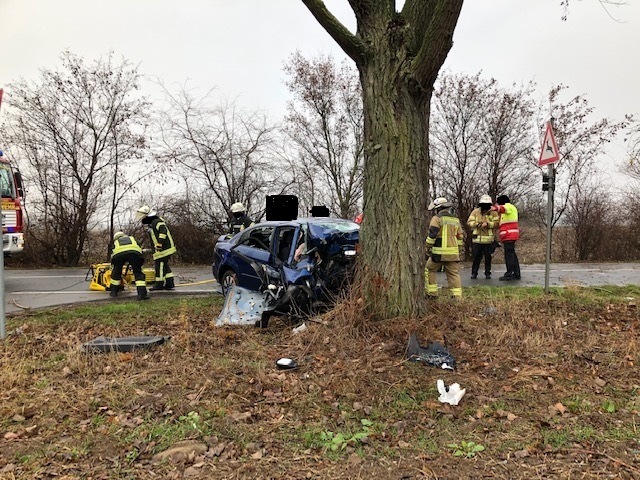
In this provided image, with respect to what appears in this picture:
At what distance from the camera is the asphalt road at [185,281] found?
8742 mm

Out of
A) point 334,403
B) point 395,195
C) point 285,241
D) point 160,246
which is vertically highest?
point 395,195

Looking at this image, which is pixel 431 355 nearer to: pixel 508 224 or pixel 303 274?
pixel 303 274

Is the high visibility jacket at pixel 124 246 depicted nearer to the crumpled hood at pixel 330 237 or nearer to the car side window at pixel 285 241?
the car side window at pixel 285 241

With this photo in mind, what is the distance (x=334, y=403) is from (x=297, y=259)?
9.56 ft

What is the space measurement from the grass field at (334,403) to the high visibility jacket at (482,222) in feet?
14.1

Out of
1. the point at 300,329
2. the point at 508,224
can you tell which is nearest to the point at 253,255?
the point at 300,329

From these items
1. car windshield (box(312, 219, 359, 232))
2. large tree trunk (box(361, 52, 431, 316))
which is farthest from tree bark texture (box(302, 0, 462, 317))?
car windshield (box(312, 219, 359, 232))

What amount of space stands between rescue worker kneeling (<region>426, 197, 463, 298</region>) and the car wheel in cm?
334

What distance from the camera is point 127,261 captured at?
28.8ft

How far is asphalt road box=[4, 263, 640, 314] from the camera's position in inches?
344

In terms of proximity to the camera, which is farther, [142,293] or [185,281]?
[185,281]

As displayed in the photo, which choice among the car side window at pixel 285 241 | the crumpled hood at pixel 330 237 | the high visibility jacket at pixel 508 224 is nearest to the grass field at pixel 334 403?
the crumpled hood at pixel 330 237

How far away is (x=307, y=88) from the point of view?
15.8 metres

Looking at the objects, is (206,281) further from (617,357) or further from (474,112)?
(474,112)
